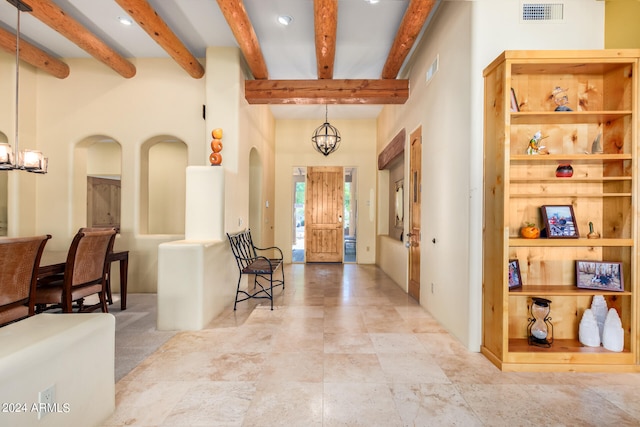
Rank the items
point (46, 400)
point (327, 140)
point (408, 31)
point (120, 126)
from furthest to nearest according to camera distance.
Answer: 1. point (327, 140)
2. point (120, 126)
3. point (408, 31)
4. point (46, 400)

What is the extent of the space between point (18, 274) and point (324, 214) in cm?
572

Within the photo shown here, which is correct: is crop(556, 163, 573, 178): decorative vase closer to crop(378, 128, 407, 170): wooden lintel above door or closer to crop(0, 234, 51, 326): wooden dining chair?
crop(378, 128, 407, 170): wooden lintel above door

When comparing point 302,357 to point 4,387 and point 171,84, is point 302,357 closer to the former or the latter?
point 4,387

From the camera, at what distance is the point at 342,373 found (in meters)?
2.20

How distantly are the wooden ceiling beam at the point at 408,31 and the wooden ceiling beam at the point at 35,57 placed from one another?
4.54m

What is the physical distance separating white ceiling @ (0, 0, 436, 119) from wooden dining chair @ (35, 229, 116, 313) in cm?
234

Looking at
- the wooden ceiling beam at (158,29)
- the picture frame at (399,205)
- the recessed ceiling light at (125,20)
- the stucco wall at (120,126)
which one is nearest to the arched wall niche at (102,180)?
the stucco wall at (120,126)

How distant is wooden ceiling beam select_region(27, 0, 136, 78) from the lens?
2994 mm

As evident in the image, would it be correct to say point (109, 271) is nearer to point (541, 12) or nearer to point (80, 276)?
point (80, 276)

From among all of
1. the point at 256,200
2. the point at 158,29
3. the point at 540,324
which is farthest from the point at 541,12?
the point at 256,200

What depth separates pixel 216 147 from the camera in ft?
12.1

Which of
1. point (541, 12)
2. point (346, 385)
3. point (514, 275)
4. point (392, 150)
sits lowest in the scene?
→ point (346, 385)

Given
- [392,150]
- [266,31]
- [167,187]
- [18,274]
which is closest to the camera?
[18,274]

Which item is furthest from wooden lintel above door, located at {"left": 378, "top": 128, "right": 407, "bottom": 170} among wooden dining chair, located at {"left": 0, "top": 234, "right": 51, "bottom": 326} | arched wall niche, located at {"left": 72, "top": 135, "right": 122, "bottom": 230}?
arched wall niche, located at {"left": 72, "top": 135, "right": 122, "bottom": 230}
